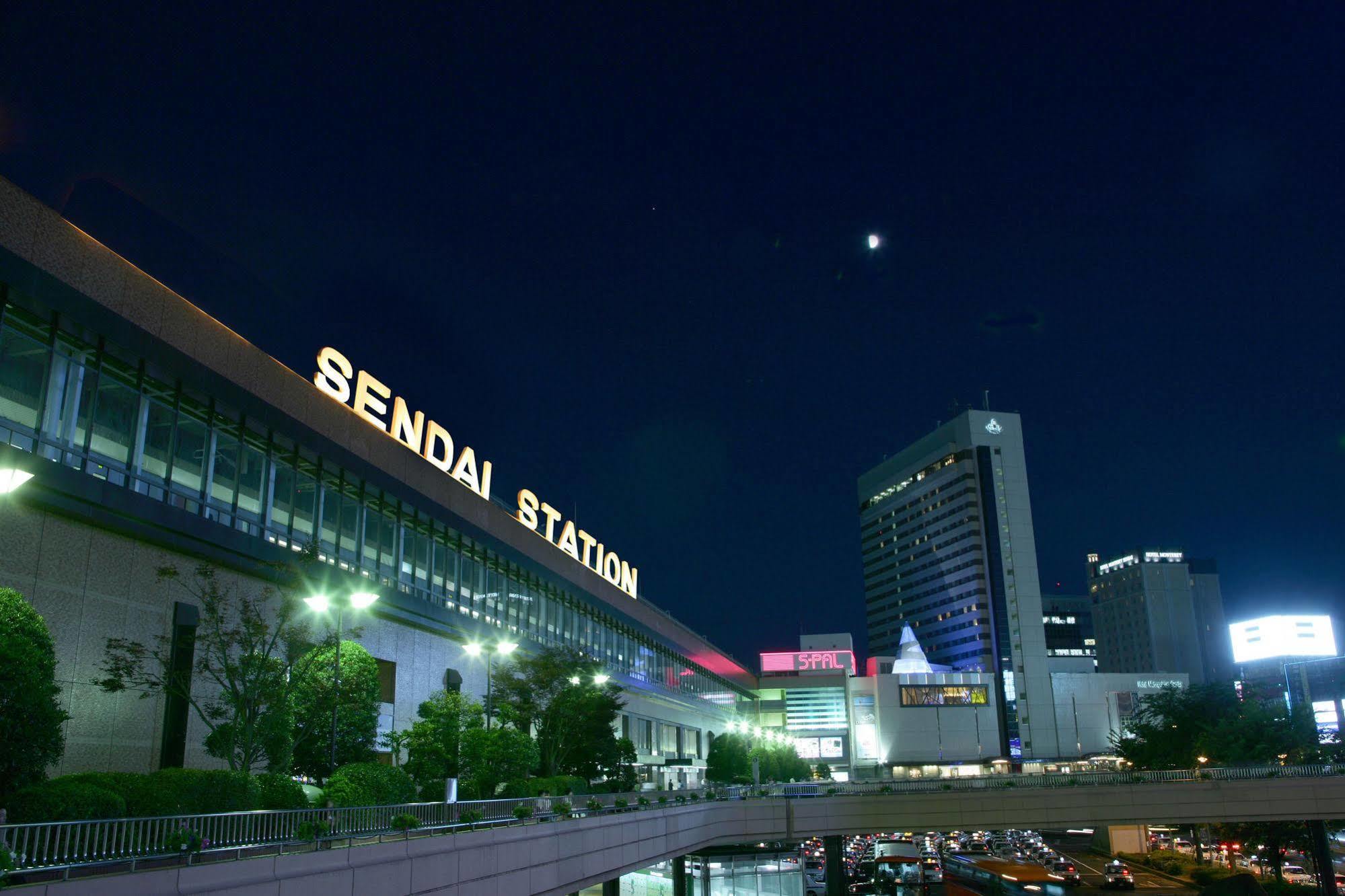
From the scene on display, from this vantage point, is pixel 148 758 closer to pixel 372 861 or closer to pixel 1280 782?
pixel 372 861

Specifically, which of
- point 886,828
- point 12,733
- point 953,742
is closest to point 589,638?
point 886,828

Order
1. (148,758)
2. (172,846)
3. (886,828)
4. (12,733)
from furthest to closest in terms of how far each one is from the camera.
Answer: (886,828) → (148,758) → (12,733) → (172,846)

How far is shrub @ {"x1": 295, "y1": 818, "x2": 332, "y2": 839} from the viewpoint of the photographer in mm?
17625

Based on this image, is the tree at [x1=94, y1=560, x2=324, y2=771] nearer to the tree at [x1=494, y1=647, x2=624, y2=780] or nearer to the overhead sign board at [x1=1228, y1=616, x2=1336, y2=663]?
the tree at [x1=494, y1=647, x2=624, y2=780]

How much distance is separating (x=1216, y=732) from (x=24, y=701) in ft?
257

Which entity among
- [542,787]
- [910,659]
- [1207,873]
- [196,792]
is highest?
[910,659]

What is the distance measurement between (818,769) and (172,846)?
135511 mm

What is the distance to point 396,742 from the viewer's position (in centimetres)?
3966

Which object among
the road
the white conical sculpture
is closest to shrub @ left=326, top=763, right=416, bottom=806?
the road

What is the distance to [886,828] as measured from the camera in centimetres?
5162

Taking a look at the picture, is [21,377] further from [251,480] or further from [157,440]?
[251,480]

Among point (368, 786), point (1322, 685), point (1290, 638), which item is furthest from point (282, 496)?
point (1322, 685)

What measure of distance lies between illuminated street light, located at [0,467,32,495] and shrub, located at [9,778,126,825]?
9121 millimetres

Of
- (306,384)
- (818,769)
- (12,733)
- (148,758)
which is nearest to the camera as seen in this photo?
(12,733)
